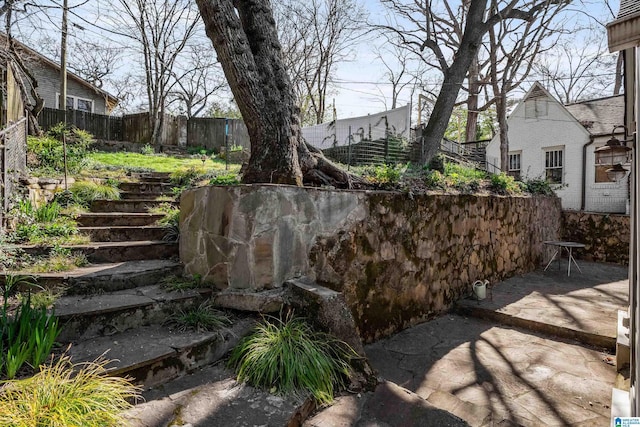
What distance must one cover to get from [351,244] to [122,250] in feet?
7.48

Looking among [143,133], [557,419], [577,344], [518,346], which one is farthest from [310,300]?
[143,133]

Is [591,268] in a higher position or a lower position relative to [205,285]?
lower

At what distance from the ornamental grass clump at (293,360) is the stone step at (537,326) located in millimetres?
2861

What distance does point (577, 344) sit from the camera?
3791 millimetres

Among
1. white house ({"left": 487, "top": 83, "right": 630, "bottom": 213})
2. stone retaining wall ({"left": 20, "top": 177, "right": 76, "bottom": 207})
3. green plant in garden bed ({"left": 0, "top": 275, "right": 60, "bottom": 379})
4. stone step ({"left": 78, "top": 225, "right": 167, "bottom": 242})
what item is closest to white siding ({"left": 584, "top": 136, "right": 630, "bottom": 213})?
white house ({"left": 487, "top": 83, "right": 630, "bottom": 213})

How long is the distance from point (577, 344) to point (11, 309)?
512 cm

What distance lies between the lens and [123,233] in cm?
390

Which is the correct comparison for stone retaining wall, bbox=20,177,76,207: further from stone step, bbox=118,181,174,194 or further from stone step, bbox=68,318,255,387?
stone step, bbox=68,318,255,387

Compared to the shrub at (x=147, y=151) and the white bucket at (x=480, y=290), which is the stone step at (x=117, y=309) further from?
the shrub at (x=147, y=151)

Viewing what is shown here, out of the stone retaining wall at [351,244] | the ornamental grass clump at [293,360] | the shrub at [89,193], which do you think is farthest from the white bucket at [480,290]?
the shrub at [89,193]

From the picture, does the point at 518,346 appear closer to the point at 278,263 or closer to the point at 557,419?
the point at 557,419

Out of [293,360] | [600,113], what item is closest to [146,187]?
[293,360]

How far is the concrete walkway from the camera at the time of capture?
6.40 ft

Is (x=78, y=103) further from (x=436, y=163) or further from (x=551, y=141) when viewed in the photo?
(x=551, y=141)
